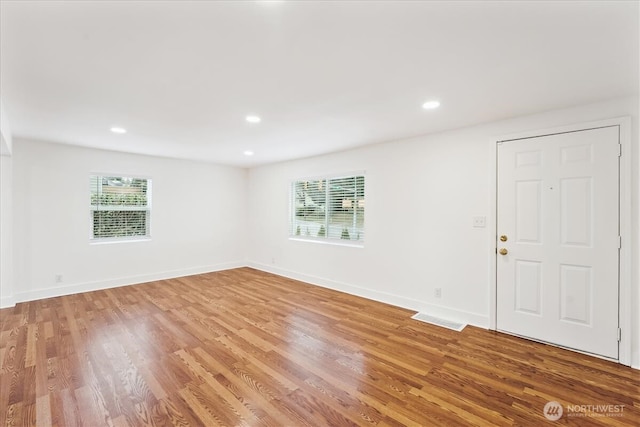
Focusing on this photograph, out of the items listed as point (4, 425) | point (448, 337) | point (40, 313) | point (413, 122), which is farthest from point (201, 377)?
point (413, 122)

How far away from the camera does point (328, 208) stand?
5180 mm

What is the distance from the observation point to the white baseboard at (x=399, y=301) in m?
3.38

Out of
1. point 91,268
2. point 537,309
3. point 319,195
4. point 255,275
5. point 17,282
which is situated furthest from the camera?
point 255,275

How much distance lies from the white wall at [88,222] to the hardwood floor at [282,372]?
86cm

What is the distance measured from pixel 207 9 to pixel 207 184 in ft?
16.3

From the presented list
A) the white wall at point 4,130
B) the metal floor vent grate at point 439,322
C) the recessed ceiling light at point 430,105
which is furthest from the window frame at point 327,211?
the white wall at point 4,130

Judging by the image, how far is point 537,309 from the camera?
9.74 feet

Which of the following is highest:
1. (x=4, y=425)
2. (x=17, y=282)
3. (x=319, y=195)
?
(x=319, y=195)

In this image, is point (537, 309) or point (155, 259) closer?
point (537, 309)

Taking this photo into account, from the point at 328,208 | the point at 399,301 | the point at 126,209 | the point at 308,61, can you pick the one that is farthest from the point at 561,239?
the point at 126,209

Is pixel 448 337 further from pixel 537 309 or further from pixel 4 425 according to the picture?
pixel 4 425

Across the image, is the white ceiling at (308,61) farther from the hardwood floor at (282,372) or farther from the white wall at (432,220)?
the hardwood floor at (282,372)

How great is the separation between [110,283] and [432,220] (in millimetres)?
5245

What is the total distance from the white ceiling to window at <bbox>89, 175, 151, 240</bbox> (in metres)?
1.71
